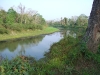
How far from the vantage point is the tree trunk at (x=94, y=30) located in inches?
256

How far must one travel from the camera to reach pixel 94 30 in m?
6.61

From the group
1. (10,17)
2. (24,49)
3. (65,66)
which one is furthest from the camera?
(10,17)

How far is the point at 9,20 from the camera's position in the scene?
38.2 m

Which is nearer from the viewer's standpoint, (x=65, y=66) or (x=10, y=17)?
(x=65, y=66)

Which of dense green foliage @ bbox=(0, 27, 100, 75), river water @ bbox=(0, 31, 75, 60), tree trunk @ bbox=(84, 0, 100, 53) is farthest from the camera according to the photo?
river water @ bbox=(0, 31, 75, 60)

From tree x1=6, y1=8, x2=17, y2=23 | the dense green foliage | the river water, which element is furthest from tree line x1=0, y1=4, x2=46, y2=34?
the dense green foliage

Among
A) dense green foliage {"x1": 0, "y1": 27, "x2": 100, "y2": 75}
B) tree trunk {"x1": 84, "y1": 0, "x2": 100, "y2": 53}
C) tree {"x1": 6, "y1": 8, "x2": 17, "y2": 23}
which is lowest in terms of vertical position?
dense green foliage {"x1": 0, "y1": 27, "x2": 100, "y2": 75}

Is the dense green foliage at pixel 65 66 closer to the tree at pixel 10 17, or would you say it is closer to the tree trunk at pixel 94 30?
the tree trunk at pixel 94 30

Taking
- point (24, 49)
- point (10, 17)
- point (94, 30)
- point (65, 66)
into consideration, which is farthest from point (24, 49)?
point (10, 17)

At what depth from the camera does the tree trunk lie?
6512mm

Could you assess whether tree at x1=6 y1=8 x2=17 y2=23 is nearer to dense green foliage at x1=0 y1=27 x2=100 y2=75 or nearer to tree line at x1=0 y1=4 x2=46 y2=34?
tree line at x1=0 y1=4 x2=46 y2=34

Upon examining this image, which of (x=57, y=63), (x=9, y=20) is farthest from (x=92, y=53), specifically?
(x=9, y=20)

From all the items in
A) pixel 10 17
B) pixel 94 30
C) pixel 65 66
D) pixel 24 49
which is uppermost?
pixel 10 17

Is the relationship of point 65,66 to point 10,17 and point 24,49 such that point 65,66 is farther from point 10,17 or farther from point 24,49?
point 10,17
